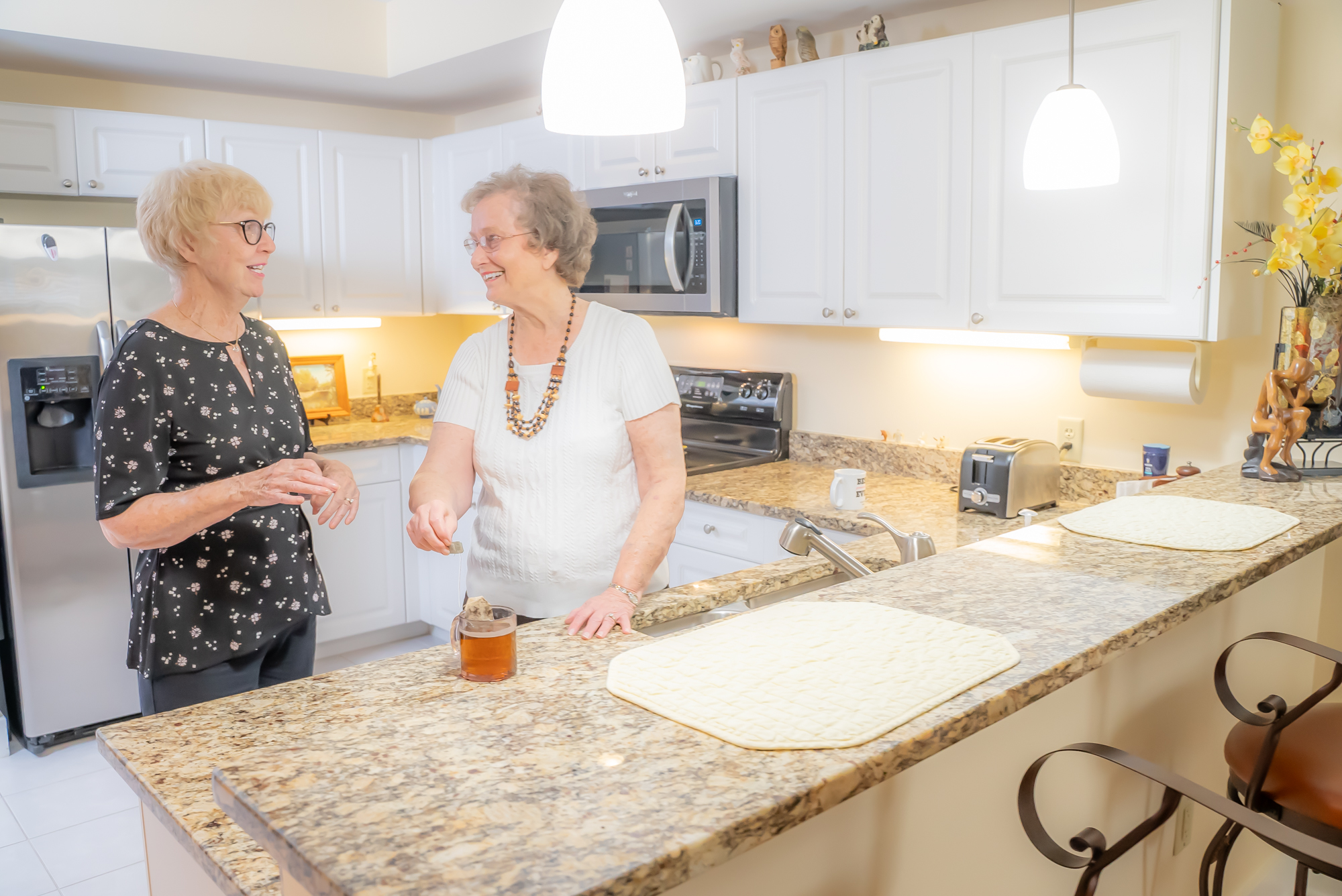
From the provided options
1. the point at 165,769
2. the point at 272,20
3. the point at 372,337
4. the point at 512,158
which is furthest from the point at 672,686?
the point at 372,337

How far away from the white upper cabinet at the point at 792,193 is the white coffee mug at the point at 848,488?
47 centimetres

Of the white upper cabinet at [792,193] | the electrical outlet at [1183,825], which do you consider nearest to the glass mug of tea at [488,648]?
the electrical outlet at [1183,825]

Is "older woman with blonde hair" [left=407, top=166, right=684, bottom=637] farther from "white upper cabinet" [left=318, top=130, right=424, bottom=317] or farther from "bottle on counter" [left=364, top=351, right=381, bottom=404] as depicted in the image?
"bottle on counter" [left=364, top=351, right=381, bottom=404]

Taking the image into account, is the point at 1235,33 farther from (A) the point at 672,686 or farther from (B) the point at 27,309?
(B) the point at 27,309

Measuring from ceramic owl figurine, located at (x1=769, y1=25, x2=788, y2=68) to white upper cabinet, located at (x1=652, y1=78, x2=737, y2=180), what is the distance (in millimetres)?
145

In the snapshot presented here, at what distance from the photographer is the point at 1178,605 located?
4.25 feet

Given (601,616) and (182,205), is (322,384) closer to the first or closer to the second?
(182,205)

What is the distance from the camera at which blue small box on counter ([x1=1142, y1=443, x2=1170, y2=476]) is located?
8.25ft

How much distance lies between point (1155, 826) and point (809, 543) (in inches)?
27.9

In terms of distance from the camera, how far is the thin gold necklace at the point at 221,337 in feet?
6.05

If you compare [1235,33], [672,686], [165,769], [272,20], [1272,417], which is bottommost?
[165,769]

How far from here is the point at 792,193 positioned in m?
2.89

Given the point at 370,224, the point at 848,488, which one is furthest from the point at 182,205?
the point at 370,224

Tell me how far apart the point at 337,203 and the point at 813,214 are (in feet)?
6.94
